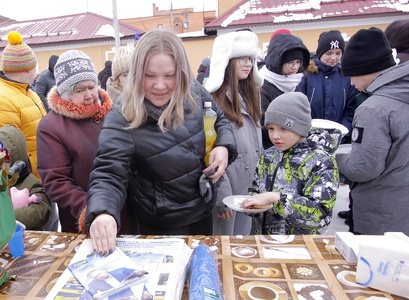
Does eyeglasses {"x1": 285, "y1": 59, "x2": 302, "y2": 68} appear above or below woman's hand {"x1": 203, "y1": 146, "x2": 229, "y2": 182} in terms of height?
above

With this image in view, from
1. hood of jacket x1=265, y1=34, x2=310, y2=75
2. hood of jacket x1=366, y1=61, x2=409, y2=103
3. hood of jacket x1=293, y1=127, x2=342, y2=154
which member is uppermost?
hood of jacket x1=265, y1=34, x2=310, y2=75

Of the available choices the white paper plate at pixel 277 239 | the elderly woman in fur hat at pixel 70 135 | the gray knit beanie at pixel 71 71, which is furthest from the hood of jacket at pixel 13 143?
the white paper plate at pixel 277 239

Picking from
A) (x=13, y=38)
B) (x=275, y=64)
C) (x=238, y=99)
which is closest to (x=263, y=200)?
(x=238, y=99)

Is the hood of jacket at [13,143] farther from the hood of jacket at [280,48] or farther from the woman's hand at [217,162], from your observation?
the hood of jacket at [280,48]

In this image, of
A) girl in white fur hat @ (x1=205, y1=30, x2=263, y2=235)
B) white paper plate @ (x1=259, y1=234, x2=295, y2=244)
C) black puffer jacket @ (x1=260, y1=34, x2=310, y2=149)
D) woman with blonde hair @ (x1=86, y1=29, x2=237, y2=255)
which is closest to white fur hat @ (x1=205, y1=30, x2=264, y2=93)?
girl in white fur hat @ (x1=205, y1=30, x2=263, y2=235)

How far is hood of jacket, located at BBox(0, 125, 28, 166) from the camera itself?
62.6 inches

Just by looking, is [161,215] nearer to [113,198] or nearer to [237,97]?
[113,198]

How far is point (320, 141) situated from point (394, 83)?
495 mm

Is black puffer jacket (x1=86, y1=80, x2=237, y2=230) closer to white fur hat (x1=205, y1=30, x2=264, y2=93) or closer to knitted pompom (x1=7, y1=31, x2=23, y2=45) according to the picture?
white fur hat (x1=205, y1=30, x2=264, y2=93)

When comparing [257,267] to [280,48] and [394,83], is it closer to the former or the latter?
[394,83]

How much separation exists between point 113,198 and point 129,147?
0.23 meters

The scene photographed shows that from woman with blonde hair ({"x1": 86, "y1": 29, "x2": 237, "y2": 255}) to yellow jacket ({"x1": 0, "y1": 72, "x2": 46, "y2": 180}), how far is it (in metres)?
1.13

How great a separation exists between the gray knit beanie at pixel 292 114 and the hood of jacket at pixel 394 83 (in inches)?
16.3

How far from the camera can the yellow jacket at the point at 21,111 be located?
214 centimetres
